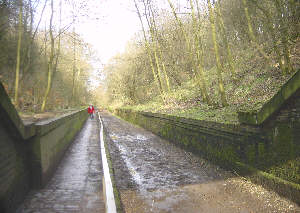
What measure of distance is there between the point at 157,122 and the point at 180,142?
4075 mm

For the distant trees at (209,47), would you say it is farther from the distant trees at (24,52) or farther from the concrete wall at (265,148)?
the distant trees at (24,52)

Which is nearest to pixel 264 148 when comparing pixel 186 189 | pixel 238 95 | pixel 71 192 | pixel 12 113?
pixel 186 189

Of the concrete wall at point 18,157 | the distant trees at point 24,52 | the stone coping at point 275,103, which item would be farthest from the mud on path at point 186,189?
the distant trees at point 24,52

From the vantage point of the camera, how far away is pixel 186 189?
507cm

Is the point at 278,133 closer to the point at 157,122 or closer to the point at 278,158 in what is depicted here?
the point at 278,158

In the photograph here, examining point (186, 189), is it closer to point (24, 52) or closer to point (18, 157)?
point (18, 157)

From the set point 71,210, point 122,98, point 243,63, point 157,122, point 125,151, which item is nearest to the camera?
point 71,210

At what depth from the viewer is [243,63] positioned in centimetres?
1576

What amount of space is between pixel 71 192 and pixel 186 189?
2282mm

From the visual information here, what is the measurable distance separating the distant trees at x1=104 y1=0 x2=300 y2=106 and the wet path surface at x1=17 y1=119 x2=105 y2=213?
18.5 ft

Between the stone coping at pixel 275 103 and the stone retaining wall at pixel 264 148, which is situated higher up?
the stone coping at pixel 275 103

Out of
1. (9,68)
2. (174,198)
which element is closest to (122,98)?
(9,68)

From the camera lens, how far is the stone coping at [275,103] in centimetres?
409

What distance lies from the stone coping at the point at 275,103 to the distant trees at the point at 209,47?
2499 millimetres
